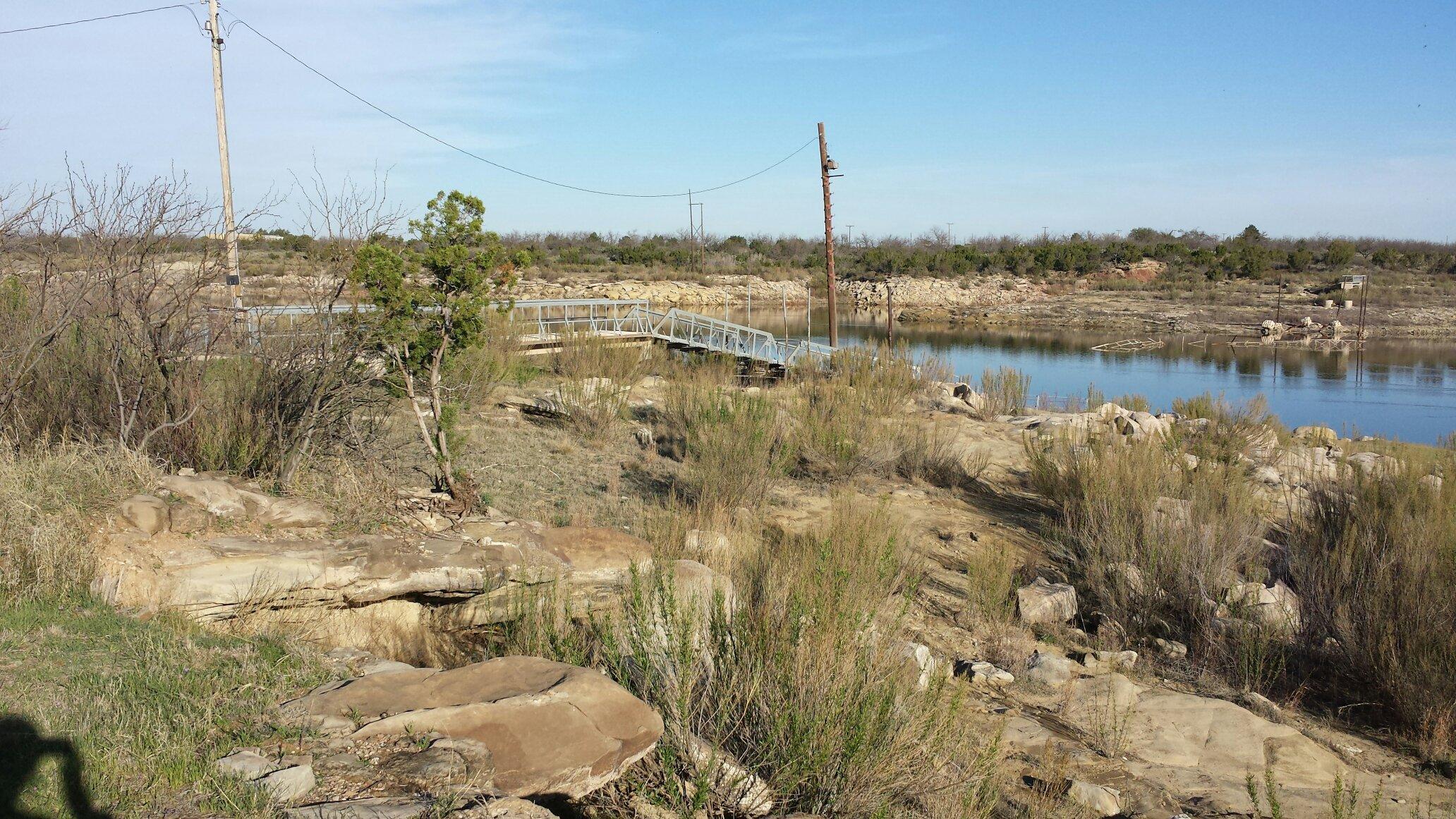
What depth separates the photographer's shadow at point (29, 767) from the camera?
298 centimetres

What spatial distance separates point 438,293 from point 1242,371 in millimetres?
29699

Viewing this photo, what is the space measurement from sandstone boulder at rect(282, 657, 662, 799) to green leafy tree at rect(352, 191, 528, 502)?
3.41 meters

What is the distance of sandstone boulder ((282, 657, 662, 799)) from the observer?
11.9 ft

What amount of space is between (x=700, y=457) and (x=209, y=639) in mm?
6254

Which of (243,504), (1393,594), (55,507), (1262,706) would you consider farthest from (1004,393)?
(55,507)

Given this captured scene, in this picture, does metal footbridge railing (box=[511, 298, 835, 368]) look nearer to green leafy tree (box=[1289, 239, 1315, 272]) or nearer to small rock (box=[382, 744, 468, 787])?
small rock (box=[382, 744, 468, 787])

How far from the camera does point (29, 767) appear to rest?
317 centimetres

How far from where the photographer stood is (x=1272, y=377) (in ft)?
95.9

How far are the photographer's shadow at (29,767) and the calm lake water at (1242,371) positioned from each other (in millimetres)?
20258

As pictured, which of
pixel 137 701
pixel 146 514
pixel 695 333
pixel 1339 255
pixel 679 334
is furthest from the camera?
pixel 1339 255

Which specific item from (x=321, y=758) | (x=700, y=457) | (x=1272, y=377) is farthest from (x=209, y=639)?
(x=1272, y=377)

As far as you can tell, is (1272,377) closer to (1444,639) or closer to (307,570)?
(1444,639)

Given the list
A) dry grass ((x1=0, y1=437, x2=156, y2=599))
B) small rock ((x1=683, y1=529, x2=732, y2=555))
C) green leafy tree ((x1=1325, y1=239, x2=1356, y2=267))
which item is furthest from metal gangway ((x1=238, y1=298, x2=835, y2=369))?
green leafy tree ((x1=1325, y1=239, x2=1356, y2=267))

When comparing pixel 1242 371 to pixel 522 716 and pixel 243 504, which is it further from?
pixel 522 716
